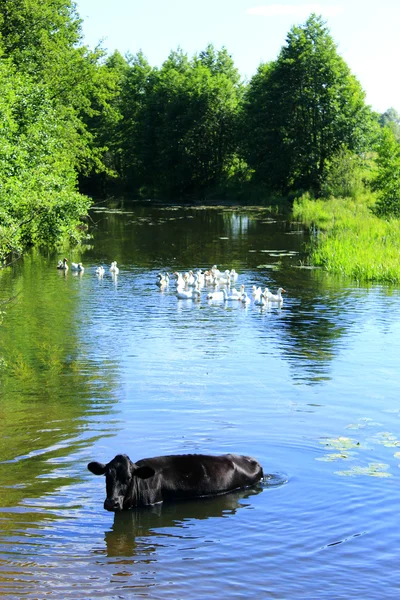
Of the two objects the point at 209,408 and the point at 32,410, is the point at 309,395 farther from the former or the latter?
the point at 32,410

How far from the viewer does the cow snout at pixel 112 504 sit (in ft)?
30.7

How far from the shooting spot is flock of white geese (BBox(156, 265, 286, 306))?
25.4 meters

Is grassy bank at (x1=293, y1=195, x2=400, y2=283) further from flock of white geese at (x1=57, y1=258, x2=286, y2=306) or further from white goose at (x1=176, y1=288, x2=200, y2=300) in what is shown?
white goose at (x1=176, y1=288, x2=200, y2=300)

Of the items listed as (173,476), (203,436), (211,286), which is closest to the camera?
(173,476)

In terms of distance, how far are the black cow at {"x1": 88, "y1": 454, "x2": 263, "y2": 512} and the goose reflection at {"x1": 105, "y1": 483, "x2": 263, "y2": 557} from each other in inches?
3.8

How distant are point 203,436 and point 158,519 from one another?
272 cm

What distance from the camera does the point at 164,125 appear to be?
8950cm

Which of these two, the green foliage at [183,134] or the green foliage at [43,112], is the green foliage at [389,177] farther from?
the green foliage at [183,134]

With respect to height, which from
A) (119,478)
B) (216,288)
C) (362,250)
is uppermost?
(362,250)

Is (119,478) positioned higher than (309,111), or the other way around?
(309,111)

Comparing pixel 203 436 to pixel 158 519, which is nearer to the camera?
pixel 158 519

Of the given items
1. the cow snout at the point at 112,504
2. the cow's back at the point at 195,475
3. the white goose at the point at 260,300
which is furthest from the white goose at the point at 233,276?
the cow snout at the point at 112,504

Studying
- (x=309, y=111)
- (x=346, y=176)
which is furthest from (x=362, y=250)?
(x=309, y=111)

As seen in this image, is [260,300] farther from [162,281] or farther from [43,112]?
[43,112]
